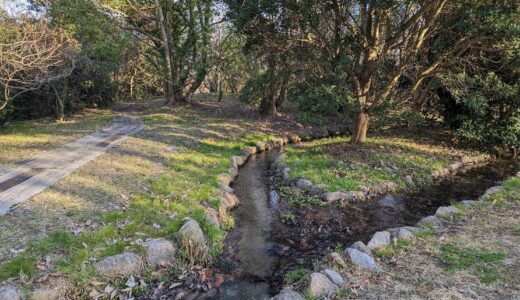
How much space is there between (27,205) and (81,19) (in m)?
13.1

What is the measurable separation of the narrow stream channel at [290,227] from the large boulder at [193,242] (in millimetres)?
361

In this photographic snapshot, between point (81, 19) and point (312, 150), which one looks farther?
point (81, 19)

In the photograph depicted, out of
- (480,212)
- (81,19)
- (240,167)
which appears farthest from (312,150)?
(81,19)

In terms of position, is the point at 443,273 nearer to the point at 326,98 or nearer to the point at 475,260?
the point at 475,260

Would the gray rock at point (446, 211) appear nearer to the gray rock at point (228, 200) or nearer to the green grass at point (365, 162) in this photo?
the green grass at point (365, 162)

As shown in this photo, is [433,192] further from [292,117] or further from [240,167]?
[292,117]

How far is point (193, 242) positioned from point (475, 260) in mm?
4275

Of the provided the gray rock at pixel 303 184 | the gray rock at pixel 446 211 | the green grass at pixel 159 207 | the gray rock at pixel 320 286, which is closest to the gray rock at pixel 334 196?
the gray rock at pixel 303 184

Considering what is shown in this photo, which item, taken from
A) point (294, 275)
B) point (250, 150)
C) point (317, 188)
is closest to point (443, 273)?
point (294, 275)

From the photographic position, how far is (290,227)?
730 cm

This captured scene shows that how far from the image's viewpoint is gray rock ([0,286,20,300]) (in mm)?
3993

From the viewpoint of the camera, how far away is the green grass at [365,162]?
31.3 feet

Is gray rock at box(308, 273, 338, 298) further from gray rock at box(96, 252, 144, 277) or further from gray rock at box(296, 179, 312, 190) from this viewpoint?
gray rock at box(296, 179, 312, 190)

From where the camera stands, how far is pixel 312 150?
40.6 feet
